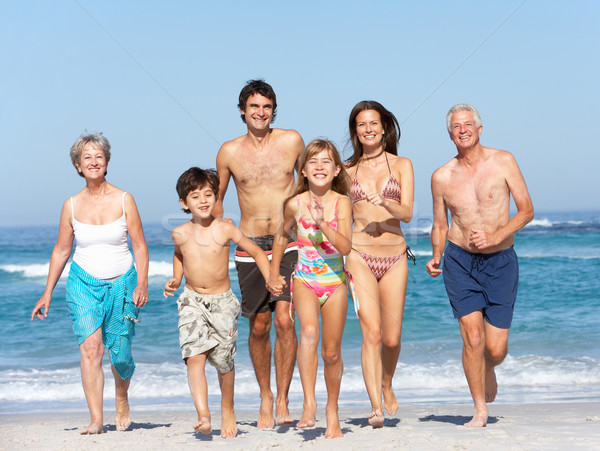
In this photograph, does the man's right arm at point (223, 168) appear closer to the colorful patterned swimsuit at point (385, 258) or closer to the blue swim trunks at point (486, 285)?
the colorful patterned swimsuit at point (385, 258)

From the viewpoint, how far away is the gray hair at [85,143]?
18.1 feet

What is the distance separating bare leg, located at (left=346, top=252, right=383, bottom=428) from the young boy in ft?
2.45

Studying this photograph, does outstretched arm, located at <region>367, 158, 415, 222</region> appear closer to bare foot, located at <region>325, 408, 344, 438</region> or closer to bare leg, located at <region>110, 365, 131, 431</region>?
bare foot, located at <region>325, 408, 344, 438</region>

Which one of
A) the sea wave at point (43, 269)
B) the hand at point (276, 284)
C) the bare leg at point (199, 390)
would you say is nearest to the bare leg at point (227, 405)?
the bare leg at point (199, 390)

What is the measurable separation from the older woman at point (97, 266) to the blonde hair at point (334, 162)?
4.35 feet

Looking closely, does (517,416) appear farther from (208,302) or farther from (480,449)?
(208,302)

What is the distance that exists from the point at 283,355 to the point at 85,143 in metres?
2.39

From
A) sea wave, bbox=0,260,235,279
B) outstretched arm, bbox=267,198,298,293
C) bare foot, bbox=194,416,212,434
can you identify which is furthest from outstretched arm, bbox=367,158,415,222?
sea wave, bbox=0,260,235,279

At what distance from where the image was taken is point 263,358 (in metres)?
6.12

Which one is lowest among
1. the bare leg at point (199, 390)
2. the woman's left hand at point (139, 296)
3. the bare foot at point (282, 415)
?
the bare foot at point (282, 415)

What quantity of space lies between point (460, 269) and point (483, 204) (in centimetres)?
55

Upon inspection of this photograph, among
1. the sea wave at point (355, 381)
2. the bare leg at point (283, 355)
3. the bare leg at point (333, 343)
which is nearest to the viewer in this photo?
the bare leg at point (333, 343)

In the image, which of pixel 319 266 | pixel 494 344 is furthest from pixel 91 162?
pixel 494 344

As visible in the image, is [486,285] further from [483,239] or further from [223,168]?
[223,168]
